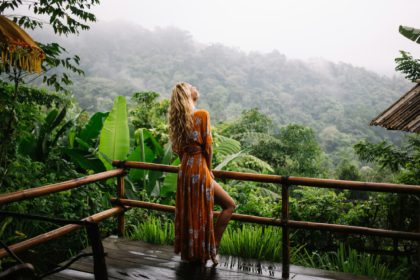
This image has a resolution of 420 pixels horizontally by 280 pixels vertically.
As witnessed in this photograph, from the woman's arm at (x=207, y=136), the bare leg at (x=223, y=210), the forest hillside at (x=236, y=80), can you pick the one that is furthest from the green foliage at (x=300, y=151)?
the woman's arm at (x=207, y=136)

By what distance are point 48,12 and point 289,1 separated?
238 feet

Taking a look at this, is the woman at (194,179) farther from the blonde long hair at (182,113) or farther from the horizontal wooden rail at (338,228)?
the horizontal wooden rail at (338,228)

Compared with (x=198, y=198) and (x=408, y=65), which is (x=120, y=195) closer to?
(x=198, y=198)

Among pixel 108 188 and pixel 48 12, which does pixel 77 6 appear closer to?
pixel 48 12

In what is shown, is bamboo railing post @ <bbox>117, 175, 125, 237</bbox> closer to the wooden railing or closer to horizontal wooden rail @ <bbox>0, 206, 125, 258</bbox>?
the wooden railing

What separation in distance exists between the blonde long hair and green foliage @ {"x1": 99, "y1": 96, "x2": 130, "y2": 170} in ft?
7.12

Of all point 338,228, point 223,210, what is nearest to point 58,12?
point 223,210

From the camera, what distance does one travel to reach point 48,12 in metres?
3.76

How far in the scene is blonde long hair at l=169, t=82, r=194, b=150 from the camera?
2.69m

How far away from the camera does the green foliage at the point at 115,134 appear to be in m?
4.76

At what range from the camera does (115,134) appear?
4.77m

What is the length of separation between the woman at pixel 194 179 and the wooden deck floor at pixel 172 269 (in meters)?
0.12

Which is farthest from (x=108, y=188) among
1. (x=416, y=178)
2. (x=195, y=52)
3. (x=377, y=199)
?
(x=195, y=52)

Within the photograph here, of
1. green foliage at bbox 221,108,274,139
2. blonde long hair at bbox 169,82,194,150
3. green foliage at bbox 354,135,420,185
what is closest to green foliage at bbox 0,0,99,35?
blonde long hair at bbox 169,82,194,150
